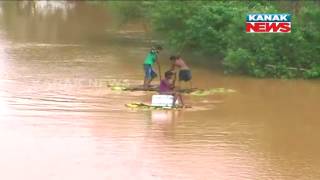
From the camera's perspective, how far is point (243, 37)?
24.0 m

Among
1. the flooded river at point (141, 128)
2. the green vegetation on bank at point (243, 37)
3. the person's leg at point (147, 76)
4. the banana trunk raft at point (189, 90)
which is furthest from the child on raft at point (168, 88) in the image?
the green vegetation on bank at point (243, 37)

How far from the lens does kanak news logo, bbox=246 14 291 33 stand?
2348 centimetres

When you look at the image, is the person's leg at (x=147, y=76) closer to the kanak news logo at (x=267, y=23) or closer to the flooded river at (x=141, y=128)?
the flooded river at (x=141, y=128)

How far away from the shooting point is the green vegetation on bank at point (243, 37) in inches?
933

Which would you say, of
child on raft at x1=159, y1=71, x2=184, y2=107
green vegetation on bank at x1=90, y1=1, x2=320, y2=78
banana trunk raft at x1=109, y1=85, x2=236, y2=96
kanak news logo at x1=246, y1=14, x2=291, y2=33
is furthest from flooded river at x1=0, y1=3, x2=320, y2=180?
kanak news logo at x1=246, y1=14, x2=291, y2=33

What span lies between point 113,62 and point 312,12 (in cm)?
748

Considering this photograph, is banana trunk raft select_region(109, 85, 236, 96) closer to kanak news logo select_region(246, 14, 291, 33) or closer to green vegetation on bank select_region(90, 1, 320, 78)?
green vegetation on bank select_region(90, 1, 320, 78)

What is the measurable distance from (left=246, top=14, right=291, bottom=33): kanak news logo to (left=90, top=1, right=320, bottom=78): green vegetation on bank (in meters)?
0.21

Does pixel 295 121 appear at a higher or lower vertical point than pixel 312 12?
lower

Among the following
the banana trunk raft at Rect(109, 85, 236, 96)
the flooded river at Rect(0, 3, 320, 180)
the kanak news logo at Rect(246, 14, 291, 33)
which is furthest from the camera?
the kanak news logo at Rect(246, 14, 291, 33)

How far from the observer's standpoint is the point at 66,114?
15914mm

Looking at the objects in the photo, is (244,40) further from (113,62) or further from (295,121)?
(295,121)

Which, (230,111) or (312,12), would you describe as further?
(312,12)

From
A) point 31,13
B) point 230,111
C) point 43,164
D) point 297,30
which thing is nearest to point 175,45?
point 297,30
